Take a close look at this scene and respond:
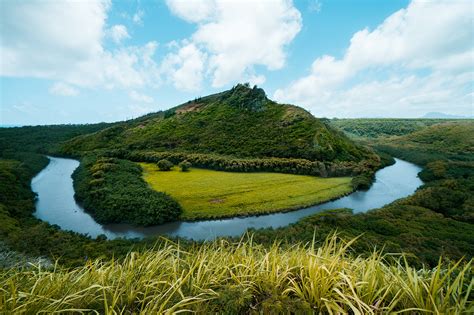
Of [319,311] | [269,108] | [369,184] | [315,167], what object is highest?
[269,108]

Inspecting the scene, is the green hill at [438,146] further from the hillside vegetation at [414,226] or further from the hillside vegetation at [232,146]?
the hillside vegetation at [414,226]

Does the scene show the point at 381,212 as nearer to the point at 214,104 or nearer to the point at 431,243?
the point at 431,243

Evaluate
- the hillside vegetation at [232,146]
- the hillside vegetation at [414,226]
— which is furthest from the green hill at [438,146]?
the hillside vegetation at [414,226]

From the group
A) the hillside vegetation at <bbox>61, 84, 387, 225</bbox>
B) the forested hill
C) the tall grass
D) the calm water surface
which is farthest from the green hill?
the tall grass

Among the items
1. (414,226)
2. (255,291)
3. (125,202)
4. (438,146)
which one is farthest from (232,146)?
(438,146)

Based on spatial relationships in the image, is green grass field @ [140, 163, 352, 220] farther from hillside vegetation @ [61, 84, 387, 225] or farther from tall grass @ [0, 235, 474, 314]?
tall grass @ [0, 235, 474, 314]

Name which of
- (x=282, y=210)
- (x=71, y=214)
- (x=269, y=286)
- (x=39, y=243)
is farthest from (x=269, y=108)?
(x=269, y=286)
